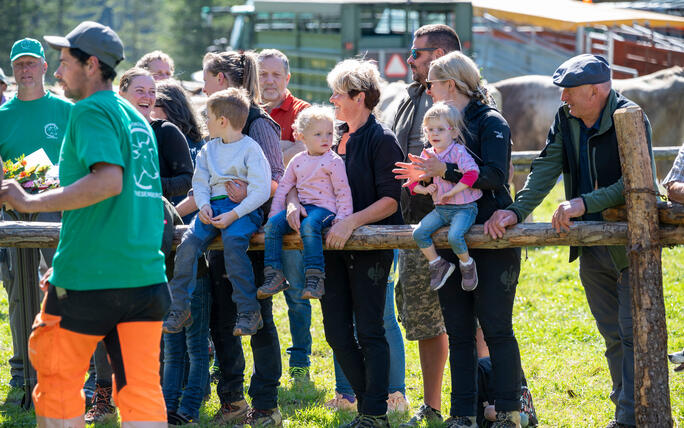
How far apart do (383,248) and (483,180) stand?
0.64m

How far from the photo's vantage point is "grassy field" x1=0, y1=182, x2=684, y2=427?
5168 mm

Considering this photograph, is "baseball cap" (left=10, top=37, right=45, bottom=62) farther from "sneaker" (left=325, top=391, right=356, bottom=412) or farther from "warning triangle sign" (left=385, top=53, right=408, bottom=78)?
"warning triangle sign" (left=385, top=53, right=408, bottom=78)

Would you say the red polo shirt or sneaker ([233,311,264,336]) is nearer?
sneaker ([233,311,264,336])

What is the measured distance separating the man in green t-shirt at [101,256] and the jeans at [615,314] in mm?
2382

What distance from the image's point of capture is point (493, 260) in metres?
4.38

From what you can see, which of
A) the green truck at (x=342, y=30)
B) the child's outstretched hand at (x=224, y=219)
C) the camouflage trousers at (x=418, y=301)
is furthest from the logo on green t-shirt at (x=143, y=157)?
the green truck at (x=342, y=30)

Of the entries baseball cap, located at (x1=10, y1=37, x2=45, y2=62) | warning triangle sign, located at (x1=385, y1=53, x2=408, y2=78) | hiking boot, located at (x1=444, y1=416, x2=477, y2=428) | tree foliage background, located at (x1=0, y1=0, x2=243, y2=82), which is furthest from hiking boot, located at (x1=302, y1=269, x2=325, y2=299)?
tree foliage background, located at (x1=0, y1=0, x2=243, y2=82)

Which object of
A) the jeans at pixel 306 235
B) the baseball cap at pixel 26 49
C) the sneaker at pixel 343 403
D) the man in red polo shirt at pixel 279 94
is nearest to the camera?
the jeans at pixel 306 235

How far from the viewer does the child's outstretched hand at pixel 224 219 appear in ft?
14.6

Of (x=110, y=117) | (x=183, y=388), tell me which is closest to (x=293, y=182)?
(x=110, y=117)

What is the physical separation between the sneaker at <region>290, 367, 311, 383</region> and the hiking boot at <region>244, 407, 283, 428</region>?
1045mm

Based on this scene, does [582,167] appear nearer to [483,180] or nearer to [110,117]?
[483,180]

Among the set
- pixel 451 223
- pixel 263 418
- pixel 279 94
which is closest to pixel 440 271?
pixel 451 223

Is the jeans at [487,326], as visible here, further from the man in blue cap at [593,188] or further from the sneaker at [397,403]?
the sneaker at [397,403]
